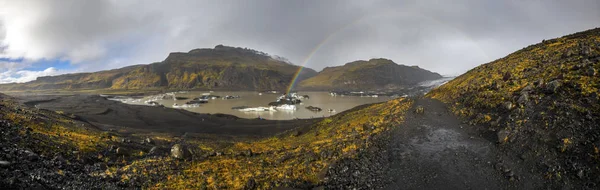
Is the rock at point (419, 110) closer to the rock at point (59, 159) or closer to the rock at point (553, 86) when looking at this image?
the rock at point (553, 86)

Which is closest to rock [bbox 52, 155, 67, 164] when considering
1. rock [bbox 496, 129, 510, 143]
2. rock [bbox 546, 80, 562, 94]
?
rock [bbox 496, 129, 510, 143]

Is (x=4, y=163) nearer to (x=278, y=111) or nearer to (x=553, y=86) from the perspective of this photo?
(x=553, y=86)

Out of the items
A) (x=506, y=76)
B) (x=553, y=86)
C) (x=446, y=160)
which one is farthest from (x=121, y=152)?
(x=506, y=76)

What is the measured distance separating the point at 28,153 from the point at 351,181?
1202 centimetres

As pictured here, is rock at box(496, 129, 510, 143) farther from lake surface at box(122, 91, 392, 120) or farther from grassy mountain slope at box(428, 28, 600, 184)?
lake surface at box(122, 91, 392, 120)

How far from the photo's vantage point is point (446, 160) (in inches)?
388

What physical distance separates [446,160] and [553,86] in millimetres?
6110

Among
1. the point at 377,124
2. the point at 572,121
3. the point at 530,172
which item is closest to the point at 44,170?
the point at 377,124

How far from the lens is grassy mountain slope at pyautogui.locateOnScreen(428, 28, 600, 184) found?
7.96m

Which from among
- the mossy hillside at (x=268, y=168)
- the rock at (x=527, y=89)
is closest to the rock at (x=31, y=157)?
the mossy hillside at (x=268, y=168)

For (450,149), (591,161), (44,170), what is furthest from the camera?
(450,149)

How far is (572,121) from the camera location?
8.98 m

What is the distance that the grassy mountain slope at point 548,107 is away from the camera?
7.96 meters

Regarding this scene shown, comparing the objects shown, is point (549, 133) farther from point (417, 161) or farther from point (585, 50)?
point (585, 50)
